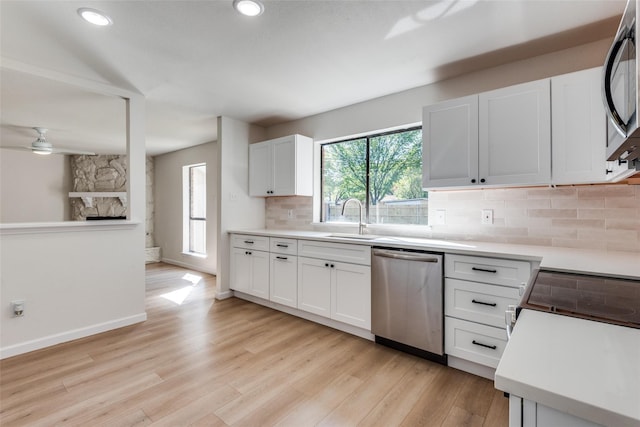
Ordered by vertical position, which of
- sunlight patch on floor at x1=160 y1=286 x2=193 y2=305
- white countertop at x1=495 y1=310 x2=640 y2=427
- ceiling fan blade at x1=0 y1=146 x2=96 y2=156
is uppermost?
ceiling fan blade at x1=0 y1=146 x2=96 y2=156

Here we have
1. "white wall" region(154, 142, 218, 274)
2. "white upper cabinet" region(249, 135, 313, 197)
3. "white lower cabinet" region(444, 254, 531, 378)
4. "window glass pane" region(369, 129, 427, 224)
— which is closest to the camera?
"white lower cabinet" region(444, 254, 531, 378)

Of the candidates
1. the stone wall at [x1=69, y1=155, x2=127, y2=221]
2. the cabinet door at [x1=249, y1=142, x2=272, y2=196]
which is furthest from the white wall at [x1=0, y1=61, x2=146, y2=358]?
the stone wall at [x1=69, y1=155, x2=127, y2=221]

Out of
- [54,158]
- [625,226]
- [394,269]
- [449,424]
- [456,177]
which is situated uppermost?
[54,158]

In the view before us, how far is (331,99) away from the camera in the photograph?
3.25m

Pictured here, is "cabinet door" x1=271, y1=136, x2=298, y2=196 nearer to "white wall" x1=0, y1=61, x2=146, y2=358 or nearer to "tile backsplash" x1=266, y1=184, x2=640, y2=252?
"white wall" x1=0, y1=61, x2=146, y2=358

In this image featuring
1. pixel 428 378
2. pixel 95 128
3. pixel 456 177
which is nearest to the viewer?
pixel 428 378

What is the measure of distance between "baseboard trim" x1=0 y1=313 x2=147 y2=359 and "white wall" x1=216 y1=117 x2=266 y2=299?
1035 mm

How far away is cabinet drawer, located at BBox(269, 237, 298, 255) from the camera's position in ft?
10.3

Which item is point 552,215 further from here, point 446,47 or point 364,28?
point 364,28

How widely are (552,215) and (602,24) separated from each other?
1.28 meters

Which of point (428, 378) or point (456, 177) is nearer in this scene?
point (428, 378)

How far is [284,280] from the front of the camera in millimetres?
3238

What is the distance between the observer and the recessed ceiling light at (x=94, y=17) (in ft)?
5.93

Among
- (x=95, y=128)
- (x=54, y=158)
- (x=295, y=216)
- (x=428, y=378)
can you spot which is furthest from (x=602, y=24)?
(x=54, y=158)
